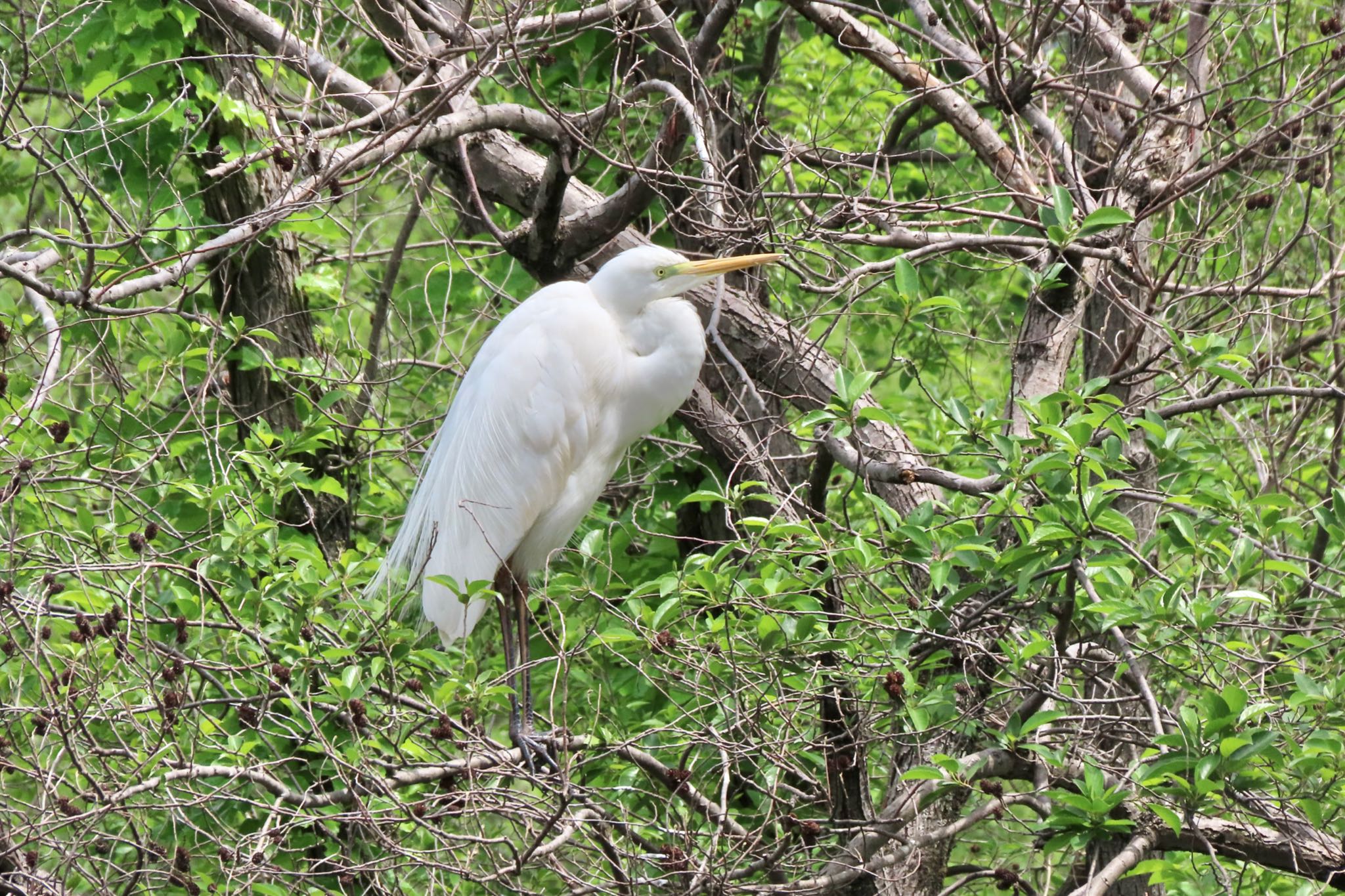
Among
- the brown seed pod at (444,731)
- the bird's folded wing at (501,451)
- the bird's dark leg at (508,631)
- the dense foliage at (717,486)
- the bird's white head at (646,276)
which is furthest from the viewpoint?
the bird's folded wing at (501,451)

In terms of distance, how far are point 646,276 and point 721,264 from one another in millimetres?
352

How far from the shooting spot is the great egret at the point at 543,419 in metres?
3.69

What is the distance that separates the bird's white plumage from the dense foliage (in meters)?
0.21

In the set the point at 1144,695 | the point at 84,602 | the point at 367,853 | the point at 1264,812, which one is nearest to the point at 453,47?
the point at 84,602

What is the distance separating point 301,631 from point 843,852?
3.95 ft

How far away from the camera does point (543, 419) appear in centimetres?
380

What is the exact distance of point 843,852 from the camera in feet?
9.37

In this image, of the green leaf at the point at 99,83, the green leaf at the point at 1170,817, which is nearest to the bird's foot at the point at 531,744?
the green leaf at the point at 1170,817

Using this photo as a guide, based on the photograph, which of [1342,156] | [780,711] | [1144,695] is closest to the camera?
[1144,695]

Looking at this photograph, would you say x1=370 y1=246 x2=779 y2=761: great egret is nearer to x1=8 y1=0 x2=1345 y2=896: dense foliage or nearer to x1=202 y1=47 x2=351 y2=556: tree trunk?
x1=8 y1=0 x2=1345 y2=896: dense foliage

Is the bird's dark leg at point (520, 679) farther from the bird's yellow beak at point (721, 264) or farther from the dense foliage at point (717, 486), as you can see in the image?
the bird's yellow beak at point (721, 264)

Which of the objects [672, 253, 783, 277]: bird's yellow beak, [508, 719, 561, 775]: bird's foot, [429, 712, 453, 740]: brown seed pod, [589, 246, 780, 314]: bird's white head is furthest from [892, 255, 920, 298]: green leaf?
[508, 719, 561, 775]: bird's foot

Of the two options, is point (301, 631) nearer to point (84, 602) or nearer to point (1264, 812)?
point (84, 602)

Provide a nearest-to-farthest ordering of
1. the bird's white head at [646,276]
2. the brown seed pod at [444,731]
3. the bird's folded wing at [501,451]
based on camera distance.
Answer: the brown seed pod at [444,731] < the bird's white head at [646,276] < the bird's folded wing at [501,451]
